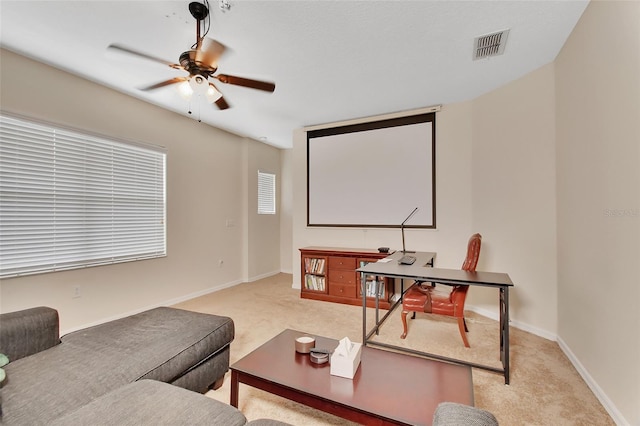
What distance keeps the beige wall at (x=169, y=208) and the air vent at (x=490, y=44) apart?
375 cm

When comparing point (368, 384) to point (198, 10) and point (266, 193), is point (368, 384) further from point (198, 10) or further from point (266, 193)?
point (266, 193)

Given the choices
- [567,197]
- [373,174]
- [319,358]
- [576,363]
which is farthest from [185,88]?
[576,363]

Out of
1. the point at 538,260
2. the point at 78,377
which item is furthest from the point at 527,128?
the point at 78,377

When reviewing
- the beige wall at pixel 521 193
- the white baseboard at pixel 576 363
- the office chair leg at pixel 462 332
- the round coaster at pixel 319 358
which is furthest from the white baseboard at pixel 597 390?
the round coaster at pixel 319 358

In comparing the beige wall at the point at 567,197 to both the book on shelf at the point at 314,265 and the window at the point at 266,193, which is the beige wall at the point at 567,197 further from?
the window at the point at 266,193

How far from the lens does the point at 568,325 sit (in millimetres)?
2498

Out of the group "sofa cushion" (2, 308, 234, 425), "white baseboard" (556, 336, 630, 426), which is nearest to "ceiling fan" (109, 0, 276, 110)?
"sofa cushion" (2, 308, 234, 425)

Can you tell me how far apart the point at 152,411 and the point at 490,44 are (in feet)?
11.1

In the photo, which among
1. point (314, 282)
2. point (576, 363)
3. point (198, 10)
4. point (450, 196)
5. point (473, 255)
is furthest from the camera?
point (314, 282)

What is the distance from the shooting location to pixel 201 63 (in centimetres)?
193

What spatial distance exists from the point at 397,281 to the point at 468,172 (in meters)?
1.72

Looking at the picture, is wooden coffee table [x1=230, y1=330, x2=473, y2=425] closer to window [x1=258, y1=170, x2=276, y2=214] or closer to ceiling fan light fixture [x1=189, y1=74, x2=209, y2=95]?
ceiling fan light fixture [x1=189, y1=74, x2=209, y2=95]

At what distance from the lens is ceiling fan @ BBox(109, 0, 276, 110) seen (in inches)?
72.4

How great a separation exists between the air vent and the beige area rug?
2.67m
